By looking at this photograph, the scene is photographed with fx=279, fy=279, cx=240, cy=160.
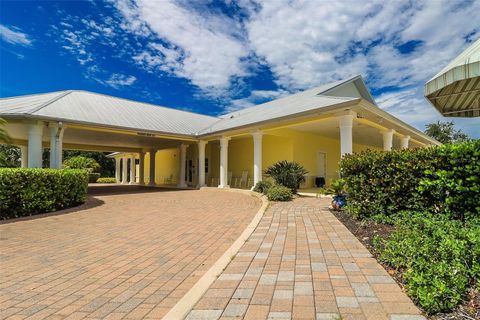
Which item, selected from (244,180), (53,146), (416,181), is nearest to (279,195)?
(416,181)

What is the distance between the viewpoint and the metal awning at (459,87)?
3.51 metres

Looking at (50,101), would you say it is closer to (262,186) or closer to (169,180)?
(262,186)

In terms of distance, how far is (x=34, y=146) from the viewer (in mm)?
11883

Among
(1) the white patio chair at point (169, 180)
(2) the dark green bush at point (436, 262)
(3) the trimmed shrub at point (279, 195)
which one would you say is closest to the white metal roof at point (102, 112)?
(1) the white patio chair at point (169, 180)

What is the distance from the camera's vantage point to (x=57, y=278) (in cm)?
367

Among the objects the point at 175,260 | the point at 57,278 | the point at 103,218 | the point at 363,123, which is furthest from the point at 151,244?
the point at 363,123

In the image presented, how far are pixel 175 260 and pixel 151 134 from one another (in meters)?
13.0

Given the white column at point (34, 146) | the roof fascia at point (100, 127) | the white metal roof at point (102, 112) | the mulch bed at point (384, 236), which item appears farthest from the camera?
the white metal roof at point (102, 112)

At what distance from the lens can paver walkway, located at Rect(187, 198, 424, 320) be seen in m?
2.55

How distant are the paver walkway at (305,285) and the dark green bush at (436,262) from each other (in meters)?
0.18

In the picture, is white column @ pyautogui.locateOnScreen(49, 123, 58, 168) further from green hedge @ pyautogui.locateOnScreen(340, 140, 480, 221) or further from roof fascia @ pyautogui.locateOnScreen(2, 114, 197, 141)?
green hedge @ pyautogui.locateOnScreen(340, 140, 480, 221)

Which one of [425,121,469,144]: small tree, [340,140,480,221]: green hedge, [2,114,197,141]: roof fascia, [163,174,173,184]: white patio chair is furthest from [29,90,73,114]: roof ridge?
[425,121,469,144]: small tree

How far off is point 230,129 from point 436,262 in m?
A: 13.4

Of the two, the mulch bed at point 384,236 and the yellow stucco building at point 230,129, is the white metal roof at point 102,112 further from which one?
the mulch bed at point 384,236
